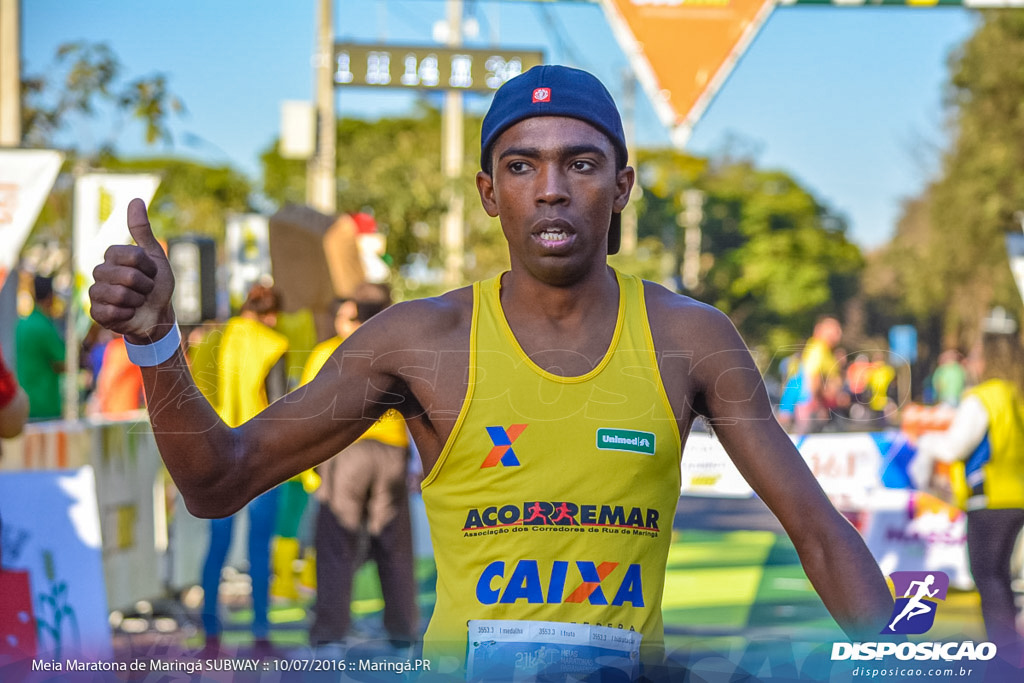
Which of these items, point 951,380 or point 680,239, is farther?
point 951,380

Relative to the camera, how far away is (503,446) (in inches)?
74.0

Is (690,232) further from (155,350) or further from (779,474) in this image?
(155,350)

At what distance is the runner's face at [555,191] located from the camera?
6.25ft

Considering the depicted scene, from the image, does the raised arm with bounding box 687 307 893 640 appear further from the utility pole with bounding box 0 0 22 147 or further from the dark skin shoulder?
the utility pole with bounding box 0 0 22 147

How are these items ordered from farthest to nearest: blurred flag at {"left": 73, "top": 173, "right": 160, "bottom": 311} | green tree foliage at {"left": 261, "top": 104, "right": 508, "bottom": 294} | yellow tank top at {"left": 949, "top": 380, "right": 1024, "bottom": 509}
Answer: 1. green tree foliage at {"left": 261, "top": 104, "right": 508, "bottom": 294}
2. blurred flag at {"left": 73, "top": 173, "right": 160, "bottom": 311}
3. yellow tank top at {"left": 949, "top": 380, "right": 1024, "bottom": 509}

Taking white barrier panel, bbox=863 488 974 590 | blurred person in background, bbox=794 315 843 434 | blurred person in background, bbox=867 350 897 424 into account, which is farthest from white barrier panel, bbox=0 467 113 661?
white barrier panel, bbox=863 488 974 590

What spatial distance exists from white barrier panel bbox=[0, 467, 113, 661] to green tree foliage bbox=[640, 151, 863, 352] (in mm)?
2471

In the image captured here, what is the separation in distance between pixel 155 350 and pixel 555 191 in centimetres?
60

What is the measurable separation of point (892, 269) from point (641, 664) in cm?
3471

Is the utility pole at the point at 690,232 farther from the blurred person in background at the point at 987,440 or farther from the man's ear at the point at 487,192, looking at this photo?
the man's ear at the point at 487,192

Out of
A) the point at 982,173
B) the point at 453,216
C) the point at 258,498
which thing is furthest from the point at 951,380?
the point at 982,173

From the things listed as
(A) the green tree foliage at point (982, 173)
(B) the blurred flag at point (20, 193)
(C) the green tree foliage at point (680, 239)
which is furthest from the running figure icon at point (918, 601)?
(A) the green tree foliage at point (982, 173)

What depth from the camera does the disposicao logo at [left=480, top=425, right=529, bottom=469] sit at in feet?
6.15

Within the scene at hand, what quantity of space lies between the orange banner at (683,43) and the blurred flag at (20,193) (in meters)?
2.81
